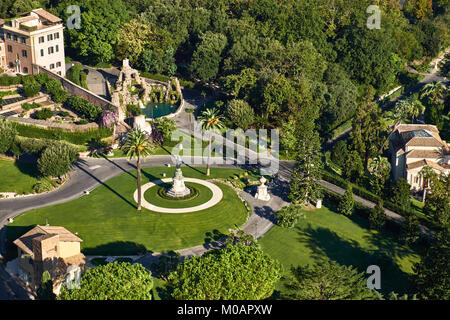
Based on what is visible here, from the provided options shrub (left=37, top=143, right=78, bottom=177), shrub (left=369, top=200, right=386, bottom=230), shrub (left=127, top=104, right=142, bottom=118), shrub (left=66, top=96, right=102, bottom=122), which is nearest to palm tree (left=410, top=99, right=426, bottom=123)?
shrub (left=369, top=200, right=386, bottom=230)

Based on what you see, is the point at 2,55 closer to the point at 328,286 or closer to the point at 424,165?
the point at 424,165

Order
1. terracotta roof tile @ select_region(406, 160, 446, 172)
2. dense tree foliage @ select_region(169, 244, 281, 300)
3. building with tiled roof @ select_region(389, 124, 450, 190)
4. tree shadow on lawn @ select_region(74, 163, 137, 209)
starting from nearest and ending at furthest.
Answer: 1. dense tree foliage @ select_region(169, 244, 281, 300)
2. tree shadow on lawn @ select_region(74, 163, 137, 209)
3. terracotta roof tile @ select_region(406, 160, 446, 172)
4. building with tiled roof @ select_region(389, 124, 450, 190)

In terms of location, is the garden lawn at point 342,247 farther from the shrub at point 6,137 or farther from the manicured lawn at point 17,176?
the shrub at point 6,137

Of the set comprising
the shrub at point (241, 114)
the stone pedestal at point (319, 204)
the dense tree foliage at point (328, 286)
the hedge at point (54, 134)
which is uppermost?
the shrub at point (241, 114)

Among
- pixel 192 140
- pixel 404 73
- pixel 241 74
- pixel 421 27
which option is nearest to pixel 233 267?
pixel 192 140

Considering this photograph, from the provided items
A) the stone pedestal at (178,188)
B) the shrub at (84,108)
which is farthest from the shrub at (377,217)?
the shrub at (84,108)

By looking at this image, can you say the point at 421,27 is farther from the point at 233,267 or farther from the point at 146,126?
the point at 233,267

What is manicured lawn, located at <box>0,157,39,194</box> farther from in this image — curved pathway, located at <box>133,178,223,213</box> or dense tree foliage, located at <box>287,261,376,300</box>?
dense tree foliage, located at <box>287,261,376,300</box>
